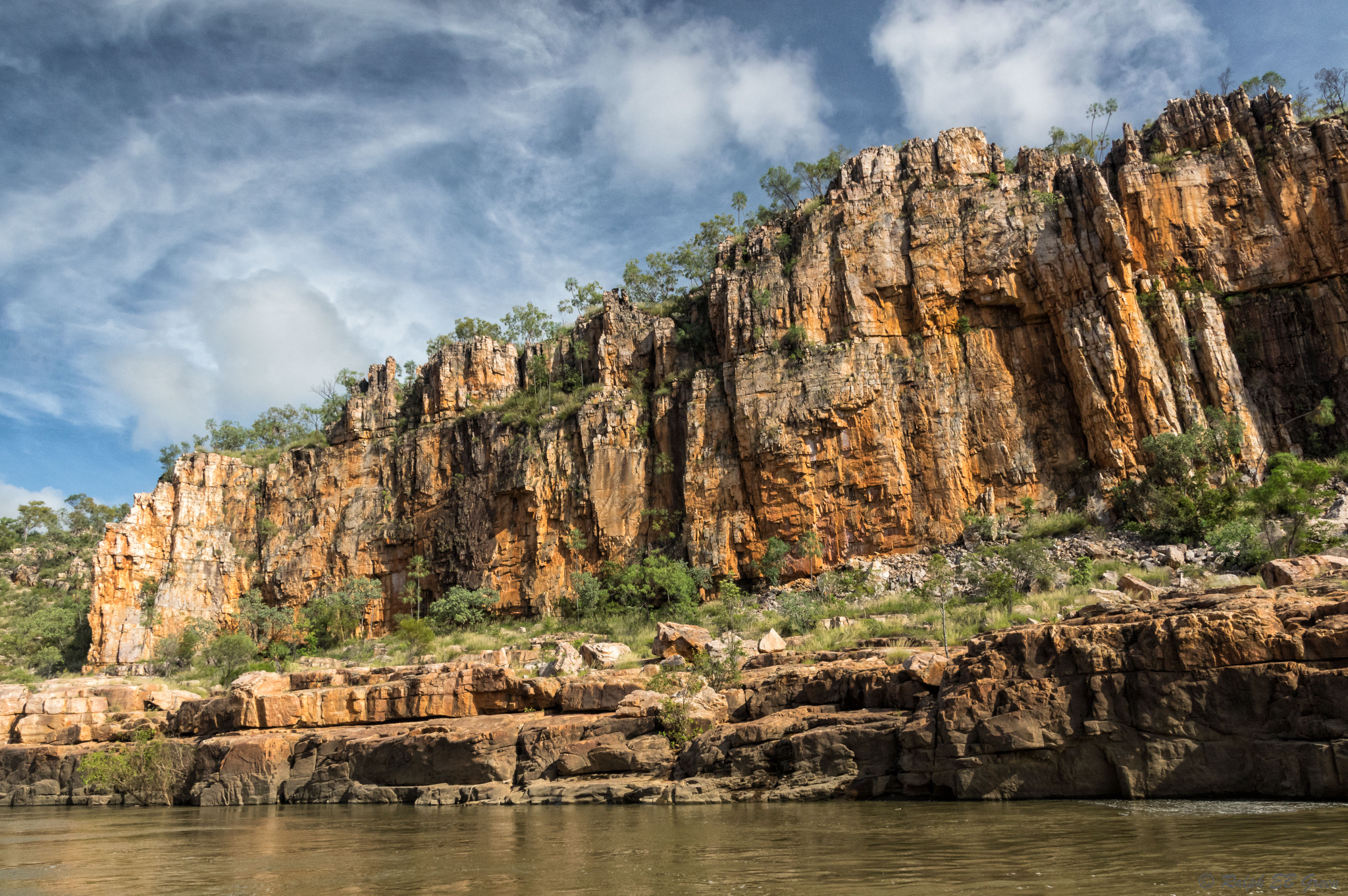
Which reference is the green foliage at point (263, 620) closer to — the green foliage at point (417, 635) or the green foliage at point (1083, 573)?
the green foliage at point (417, 635)

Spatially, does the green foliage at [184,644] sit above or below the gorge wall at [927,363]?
below

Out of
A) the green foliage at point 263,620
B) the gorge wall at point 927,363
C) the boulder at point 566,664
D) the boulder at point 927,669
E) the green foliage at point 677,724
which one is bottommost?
the green foliage at point 677,724

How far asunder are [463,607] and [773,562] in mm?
20235

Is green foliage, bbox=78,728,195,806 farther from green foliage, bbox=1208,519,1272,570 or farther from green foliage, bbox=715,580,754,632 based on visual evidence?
green foliage, bbox=1208,519,1272,570

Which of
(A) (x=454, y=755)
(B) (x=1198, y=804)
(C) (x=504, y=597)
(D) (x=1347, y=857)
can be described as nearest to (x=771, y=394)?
(C) (x=504, y=597)

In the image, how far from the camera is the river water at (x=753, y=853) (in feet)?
28.0

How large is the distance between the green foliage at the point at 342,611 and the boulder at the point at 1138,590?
48.8 m

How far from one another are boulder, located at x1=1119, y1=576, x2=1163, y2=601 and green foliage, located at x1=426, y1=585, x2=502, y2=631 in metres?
37.8

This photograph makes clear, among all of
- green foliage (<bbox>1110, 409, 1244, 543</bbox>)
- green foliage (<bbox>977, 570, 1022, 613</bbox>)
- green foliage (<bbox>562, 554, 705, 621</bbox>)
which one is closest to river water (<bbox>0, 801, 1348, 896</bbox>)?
green foliage (<bbox>977, 570, 1022, 613</bbox>)

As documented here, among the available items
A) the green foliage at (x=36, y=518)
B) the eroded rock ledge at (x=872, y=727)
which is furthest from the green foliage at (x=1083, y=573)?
the green foliage at (x=36, y=518)

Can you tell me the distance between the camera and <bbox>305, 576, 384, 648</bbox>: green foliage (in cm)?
5762

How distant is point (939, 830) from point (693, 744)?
8.60m

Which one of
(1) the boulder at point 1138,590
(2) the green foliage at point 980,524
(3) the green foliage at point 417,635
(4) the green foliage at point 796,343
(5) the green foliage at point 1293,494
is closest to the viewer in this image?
(1) the boulder at point 1138,590

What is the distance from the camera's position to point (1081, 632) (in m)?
15.2
